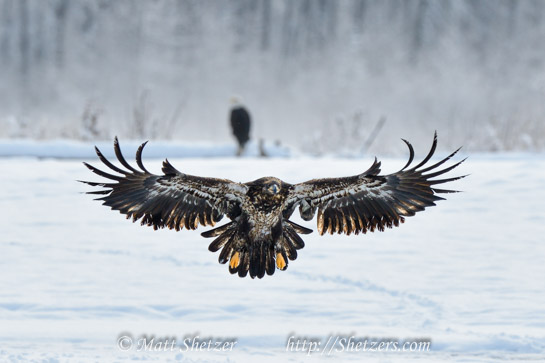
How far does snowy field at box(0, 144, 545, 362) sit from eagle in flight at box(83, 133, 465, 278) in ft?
6.50

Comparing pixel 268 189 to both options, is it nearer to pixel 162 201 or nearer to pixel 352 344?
pixel 162 201

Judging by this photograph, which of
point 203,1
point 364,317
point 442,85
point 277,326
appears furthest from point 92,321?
point 203,1

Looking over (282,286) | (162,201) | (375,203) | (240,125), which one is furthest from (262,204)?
(240,125)

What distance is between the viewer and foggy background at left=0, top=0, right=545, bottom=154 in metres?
32.5

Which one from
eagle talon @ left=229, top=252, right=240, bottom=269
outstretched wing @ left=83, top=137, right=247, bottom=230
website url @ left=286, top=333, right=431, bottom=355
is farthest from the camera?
website url @ left=286, top=333, right=431, bottom=355

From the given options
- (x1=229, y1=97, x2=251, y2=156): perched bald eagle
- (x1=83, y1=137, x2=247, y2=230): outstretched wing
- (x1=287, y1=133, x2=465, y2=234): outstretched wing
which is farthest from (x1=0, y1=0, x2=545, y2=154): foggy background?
(x1=83, y1=137, x2=247, y2=230): outstretched wing

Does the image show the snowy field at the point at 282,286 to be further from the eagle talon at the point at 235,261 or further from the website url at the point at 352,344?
the eagle talon at the point at 235,261

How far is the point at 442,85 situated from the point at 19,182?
21308 millimetres

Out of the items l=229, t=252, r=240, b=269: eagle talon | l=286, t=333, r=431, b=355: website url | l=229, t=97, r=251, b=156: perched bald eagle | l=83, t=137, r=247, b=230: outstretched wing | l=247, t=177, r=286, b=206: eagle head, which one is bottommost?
l=286, t=333, r=431, b=355: website url

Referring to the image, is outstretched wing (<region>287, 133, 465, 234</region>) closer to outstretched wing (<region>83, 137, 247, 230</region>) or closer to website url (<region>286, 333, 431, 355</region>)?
outstretched wing (<region>83, 137, 247, 230</region>)

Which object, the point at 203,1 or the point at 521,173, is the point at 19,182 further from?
the point at 203,1

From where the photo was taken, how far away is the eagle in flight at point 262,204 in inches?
204

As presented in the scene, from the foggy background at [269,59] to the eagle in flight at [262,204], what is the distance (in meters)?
25.3

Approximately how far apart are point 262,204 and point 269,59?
29683 millimetres
